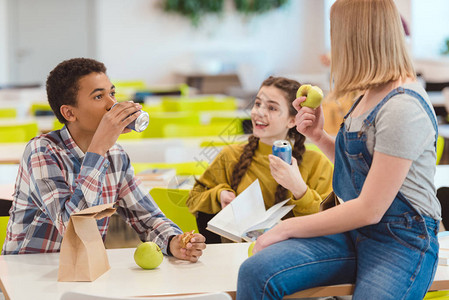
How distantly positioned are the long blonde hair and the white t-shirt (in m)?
0.06

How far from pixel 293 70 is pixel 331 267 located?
1331 centimetres

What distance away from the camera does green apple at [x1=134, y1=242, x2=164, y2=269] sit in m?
1.75

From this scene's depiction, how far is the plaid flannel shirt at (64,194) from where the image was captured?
1820mm

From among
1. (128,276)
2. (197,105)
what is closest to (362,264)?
(128,276)

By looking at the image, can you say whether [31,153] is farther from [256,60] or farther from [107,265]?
[256,60]

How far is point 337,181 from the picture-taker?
1721 millimetres

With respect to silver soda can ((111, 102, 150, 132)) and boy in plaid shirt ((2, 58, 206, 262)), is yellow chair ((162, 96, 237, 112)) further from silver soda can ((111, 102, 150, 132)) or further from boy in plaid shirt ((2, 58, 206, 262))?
silver soda can ((111, 102, 150, 132))

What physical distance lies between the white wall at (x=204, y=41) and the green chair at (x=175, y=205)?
10556 millimetres

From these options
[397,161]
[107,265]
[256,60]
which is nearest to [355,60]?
[397,161]

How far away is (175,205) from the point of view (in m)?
2.74

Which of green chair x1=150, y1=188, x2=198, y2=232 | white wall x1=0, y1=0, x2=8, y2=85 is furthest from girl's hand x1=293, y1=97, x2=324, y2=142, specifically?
white wall x1=0, y1=0, x2=8, y2=85

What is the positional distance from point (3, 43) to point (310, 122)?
12235 millimetres

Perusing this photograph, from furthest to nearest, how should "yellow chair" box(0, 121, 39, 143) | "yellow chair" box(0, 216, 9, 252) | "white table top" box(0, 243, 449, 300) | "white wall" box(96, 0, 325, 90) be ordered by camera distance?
"white wall" box(96, 0, 325, 90) < "yellow chair" box(0, 121, 39, 143) < "yellow chair" box(0, 216, 9, 252) < "white table top" box(0, 243, 449, 300)

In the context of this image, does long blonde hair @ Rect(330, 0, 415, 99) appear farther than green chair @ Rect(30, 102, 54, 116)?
No
